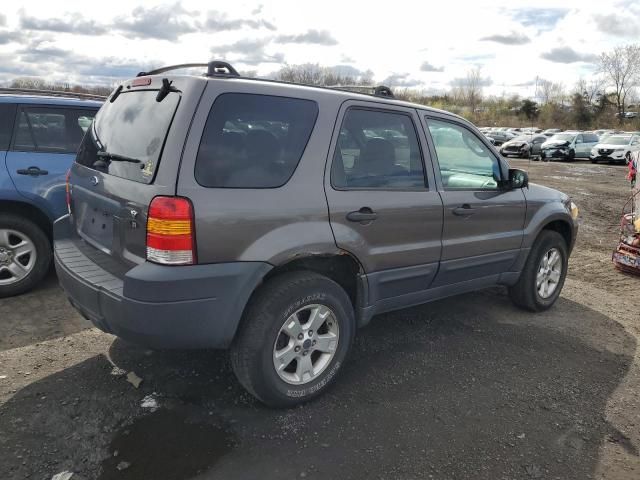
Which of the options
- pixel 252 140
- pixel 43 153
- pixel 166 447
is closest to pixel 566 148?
pixel 43 153

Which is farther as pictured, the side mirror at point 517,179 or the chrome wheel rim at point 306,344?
the side mirror at point 517,179

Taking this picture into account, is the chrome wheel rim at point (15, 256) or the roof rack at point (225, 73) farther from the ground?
the roof rack at point (225, 73)

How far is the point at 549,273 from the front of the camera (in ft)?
16.2

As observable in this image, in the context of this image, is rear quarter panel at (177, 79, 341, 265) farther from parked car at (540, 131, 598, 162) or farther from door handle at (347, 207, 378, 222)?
parked car at (540, 131, 598, 162)

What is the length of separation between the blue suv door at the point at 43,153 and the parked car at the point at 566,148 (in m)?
26.9

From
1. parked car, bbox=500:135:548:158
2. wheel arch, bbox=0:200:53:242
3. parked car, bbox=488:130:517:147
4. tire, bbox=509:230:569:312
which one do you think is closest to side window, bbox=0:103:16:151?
wheel arch, bbox=0:200:53:242

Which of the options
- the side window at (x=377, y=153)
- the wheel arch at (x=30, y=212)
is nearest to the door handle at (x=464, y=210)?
the side window at (x=377, y=153)

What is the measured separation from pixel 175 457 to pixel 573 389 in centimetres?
262

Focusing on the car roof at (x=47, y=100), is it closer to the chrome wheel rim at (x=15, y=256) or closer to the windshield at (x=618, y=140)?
the chrome wheel rim at (x=15, y=256)

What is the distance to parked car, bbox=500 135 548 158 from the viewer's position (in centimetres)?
2786

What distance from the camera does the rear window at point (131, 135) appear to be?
9.01 feet

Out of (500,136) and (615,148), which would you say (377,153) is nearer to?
(615,148)

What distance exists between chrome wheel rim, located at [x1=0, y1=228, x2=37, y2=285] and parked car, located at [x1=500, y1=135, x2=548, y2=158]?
2721 cm

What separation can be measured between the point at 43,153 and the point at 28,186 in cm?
37
